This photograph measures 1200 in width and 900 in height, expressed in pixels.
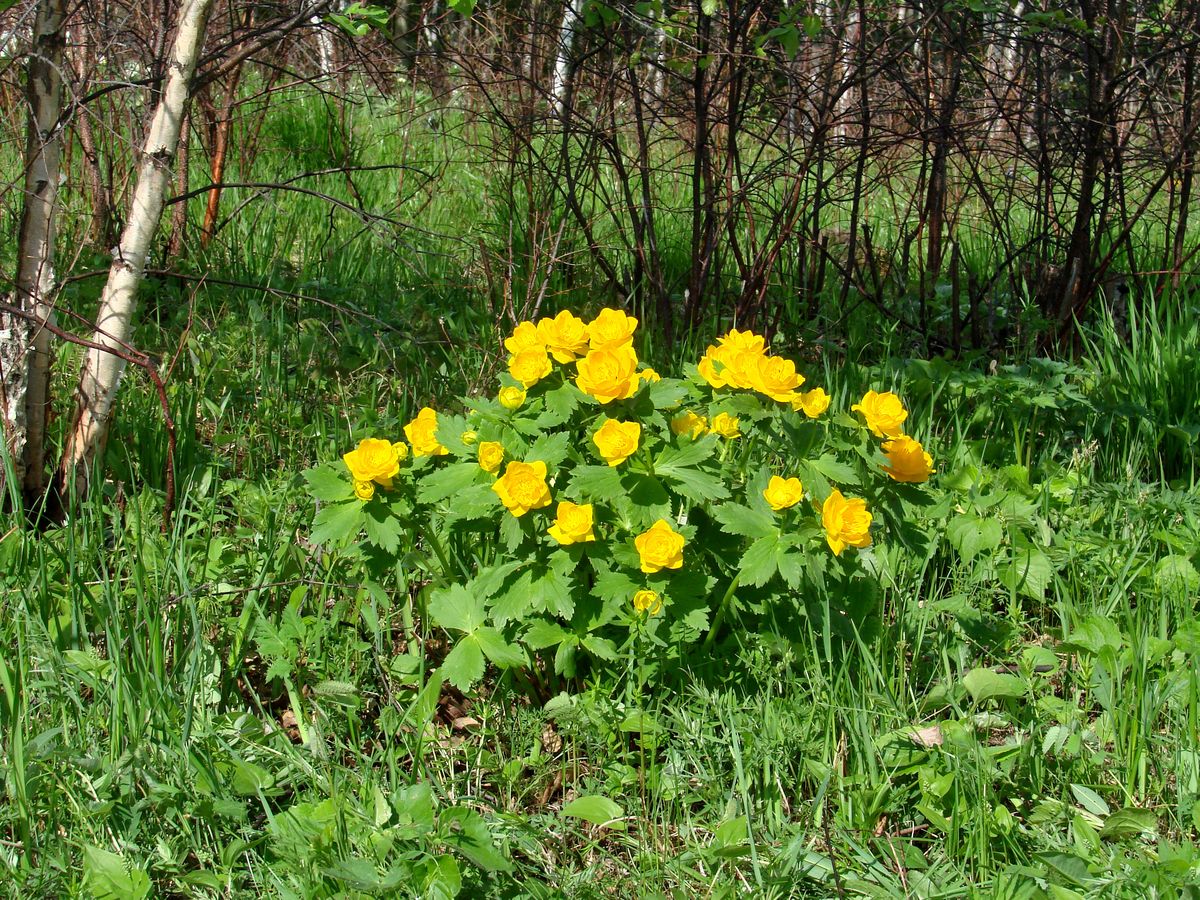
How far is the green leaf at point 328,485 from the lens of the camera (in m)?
1.80

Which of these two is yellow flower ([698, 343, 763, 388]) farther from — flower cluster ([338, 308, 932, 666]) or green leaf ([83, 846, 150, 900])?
green leaf ([83, 846, 150, 900])

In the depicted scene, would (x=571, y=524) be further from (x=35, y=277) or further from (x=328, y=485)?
(x=35, y=277)

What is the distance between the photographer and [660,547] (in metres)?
1.63

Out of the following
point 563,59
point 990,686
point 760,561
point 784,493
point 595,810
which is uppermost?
point 563,59

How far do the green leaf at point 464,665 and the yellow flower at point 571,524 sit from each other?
0.87 ft

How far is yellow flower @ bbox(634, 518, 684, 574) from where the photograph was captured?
1626 millimetres

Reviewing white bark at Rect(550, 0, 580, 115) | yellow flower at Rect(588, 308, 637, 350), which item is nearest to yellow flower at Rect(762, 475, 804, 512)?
yellow flower at Rect(588, 308, 637, 350)

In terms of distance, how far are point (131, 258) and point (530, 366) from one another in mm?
1096

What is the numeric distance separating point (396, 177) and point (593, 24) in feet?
8.47

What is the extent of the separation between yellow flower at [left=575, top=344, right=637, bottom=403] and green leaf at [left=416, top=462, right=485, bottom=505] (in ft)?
0.81

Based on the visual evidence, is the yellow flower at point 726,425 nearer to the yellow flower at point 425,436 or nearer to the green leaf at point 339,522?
the yellow flower at point 425,436

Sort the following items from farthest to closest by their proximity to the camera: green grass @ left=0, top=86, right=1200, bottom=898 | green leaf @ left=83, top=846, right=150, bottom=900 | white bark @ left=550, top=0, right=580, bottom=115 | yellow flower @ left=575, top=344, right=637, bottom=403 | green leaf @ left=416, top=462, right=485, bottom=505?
white bark @ left=550, top=0, right=580, bottom=115, green leaf @ left=416, top=462, right=485, bottom=505, yellow flower @ left=575, top=344, right=637, bottom=403, green grass @ left=0, top=86, right=1200, bottom=898, green leaf @ left=83, top=846, right=150, bottom=900

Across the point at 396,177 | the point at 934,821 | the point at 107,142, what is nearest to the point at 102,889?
the point at 934,821

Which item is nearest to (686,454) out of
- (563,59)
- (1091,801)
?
(1091,801)
